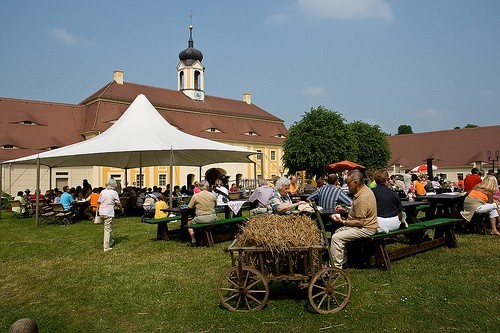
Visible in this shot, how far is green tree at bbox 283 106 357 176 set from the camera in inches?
1615

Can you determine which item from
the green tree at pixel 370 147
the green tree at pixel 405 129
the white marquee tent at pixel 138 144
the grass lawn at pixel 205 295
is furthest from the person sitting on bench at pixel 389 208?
the green tree at pixel 405 129

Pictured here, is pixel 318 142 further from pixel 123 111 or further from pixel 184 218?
pixel 184 218

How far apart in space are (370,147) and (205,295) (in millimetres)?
47621

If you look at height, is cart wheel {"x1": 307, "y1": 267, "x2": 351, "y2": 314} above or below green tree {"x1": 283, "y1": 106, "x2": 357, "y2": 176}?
below

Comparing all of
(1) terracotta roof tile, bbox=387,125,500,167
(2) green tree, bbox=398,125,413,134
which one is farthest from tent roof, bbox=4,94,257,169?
(2) green tree, bbox=398,125,413,134

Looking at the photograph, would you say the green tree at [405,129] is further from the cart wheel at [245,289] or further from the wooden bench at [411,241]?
the cart wheel at [245,289]

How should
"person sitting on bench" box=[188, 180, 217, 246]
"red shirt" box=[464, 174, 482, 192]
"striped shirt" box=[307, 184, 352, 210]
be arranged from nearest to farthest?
1. "striped shirt" box=[307, 184, 352, 210]
2. "person sitting on bench" box=[188, 180, 217, 246]
3. "red shirt" box=[464, 174, 482, 192]

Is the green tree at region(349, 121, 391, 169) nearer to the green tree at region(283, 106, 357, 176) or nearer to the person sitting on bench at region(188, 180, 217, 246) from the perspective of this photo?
the green tree at region(283, 106, 357, 176)

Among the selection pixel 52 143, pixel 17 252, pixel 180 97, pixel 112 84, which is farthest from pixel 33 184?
pixel 17 252

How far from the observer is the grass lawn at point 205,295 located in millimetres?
4426

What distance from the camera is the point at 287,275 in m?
4.81

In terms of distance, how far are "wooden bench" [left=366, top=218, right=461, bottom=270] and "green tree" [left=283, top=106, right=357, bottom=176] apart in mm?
32362

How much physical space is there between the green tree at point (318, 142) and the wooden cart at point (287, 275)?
120 feet

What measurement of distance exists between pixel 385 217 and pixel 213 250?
3.65m
